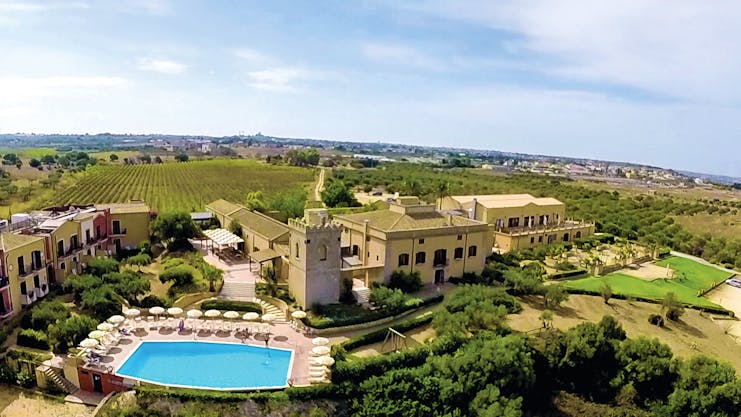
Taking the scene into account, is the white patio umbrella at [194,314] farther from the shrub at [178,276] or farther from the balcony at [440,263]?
the balcony at [440,263]

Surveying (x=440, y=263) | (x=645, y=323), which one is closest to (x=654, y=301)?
(x=645, y=323)

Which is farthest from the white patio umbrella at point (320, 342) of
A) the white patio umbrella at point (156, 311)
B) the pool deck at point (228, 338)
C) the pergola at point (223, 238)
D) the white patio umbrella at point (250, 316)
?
the pergola at point (223, 238)

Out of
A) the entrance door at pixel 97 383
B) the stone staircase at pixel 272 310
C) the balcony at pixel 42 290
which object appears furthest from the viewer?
the balcony at pixel 42 290

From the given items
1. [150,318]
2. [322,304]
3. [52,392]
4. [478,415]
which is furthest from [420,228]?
[52,392]

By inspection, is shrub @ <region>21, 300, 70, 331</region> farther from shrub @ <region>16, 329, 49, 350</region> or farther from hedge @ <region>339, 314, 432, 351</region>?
hedge @ <region>339, 314, 432, 351</region>

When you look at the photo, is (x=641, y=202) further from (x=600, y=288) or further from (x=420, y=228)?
(x=420, y=228)

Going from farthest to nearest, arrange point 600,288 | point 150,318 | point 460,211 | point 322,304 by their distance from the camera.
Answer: point 460,211 < point 600,288 < point 322,304 < point 150,318
